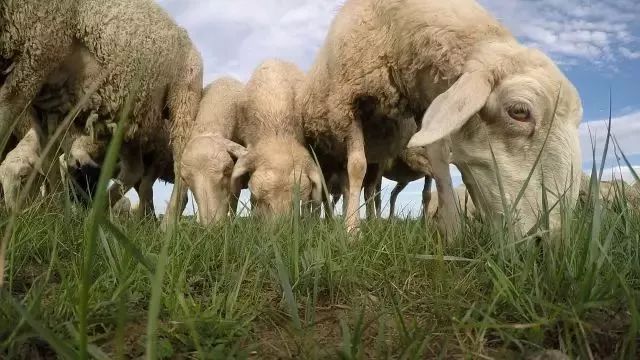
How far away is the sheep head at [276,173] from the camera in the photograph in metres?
4.85

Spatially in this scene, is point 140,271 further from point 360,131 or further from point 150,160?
point 150,160

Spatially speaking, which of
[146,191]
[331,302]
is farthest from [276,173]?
[331,302]

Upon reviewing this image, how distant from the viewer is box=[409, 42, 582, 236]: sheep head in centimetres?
287

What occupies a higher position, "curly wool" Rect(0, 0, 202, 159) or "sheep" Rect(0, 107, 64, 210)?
"curly wool" Rect(0, 0, 202, 159)

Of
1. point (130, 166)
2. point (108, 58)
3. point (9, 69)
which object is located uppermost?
point (108, 58)

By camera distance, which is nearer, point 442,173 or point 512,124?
point 512,124

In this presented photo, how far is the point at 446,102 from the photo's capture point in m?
2.91

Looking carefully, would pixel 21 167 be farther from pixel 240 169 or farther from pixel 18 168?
pixel 240 169

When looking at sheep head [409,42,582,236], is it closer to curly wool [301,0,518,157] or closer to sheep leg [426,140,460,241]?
curly wool [301,0,518,157]

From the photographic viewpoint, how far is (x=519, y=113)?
307cm

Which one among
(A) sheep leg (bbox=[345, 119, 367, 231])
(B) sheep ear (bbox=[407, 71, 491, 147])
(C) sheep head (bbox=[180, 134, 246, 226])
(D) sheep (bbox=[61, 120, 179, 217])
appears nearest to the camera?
(B) sheep ear (bbox=[407, 71, 491, 147])

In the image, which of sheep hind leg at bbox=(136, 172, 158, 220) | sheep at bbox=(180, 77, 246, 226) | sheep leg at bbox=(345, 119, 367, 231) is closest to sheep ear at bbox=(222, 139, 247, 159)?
sheep at bbox=(180, 77, 246, 226)

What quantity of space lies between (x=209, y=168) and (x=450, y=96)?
285 cm

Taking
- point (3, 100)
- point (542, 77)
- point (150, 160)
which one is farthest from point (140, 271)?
point (150, 160)
